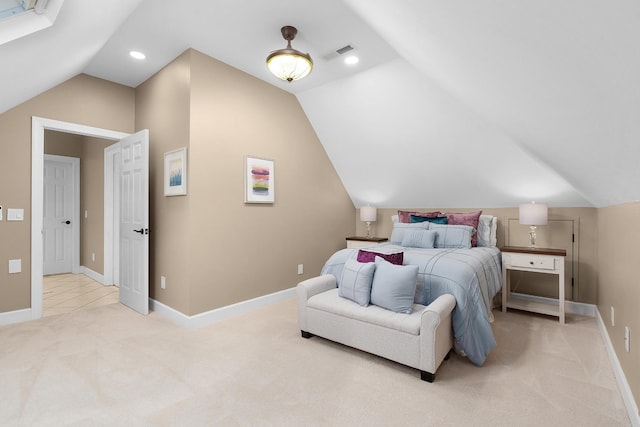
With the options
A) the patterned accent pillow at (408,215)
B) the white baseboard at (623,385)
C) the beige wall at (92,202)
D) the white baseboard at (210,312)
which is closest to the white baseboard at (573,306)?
the white baseboard at (623,385)

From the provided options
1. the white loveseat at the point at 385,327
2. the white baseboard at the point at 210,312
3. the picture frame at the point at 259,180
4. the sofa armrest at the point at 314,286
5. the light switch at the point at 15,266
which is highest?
the picture frame at the point at 259,180

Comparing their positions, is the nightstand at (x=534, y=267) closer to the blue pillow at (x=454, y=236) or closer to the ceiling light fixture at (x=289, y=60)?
the blue pillow at (x=454, y=236)

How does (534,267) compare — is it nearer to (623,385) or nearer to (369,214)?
(623,385)

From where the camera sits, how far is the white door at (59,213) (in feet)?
17.4

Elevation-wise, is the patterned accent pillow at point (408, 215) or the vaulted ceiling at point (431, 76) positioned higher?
the vaulted ceiling at point (431, 76)

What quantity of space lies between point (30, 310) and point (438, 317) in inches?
154

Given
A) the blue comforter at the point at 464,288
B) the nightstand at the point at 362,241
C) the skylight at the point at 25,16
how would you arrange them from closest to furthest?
1. the skylight at the point at 25,16
2. the blue comforter at the point at 464,288
3. the nightstand at the point at 362,241

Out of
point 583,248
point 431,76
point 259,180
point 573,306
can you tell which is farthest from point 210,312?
point 583,248

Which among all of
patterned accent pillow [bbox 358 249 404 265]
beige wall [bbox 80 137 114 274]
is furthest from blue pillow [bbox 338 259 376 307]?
beige wall [bbox 80 137 114 274]

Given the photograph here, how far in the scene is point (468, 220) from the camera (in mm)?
3928

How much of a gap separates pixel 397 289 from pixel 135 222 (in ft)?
9.67

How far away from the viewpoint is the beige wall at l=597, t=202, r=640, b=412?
1747 millimetres

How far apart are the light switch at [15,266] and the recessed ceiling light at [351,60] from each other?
3.90 metres

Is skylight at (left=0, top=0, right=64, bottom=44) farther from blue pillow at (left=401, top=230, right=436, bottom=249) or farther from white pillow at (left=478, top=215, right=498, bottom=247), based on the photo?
white pillow at (left=478, top=215, right=498, bottom=247)
